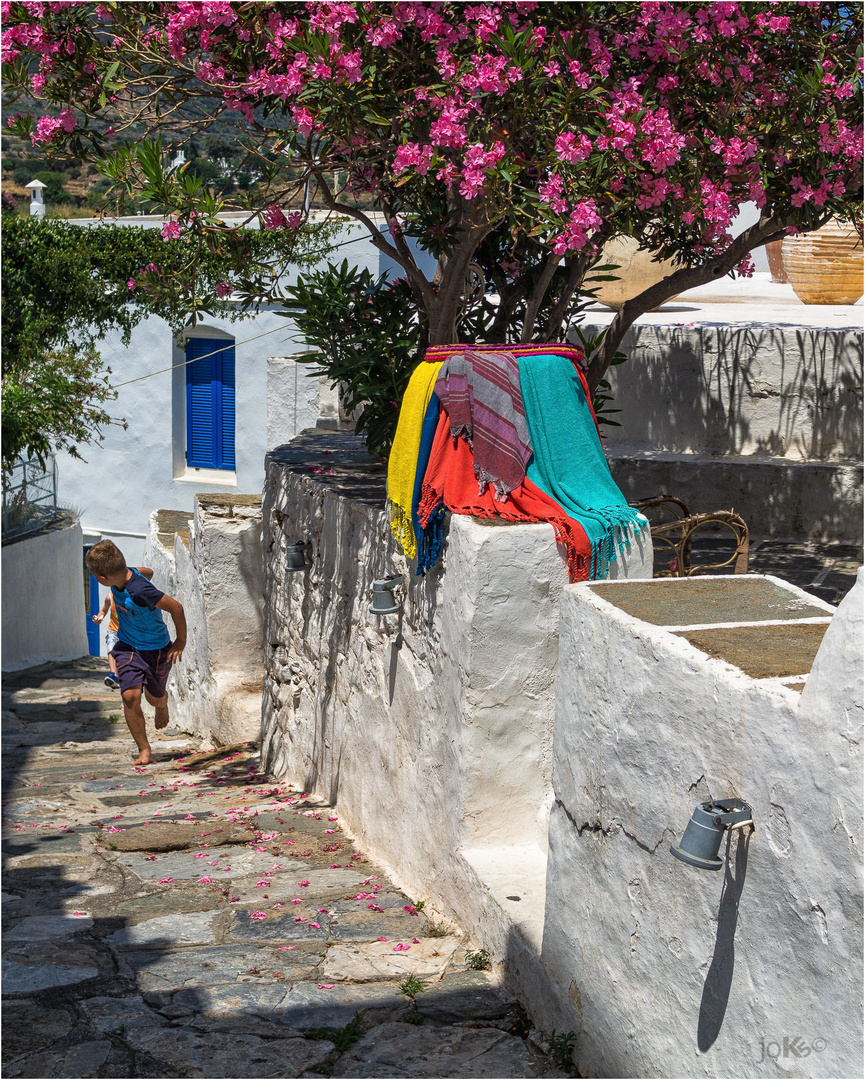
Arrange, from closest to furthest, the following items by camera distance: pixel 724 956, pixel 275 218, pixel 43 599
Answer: pixel 724 956, pixel 275 218, pixel 43 599

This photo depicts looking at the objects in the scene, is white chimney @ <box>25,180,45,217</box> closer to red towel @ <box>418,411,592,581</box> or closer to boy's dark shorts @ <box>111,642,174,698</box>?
boy's dark shorts @ <box>111,642,174,698</box>

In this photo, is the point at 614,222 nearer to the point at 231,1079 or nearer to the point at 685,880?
the point at 685,880

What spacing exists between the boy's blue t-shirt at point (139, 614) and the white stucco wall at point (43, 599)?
283 inches

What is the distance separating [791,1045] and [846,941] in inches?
13.0

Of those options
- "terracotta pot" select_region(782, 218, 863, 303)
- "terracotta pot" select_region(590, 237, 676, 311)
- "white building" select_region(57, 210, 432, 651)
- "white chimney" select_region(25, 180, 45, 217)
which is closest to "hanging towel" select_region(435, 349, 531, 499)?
"terracotta pot" select_region(590, 237, 676, 311)

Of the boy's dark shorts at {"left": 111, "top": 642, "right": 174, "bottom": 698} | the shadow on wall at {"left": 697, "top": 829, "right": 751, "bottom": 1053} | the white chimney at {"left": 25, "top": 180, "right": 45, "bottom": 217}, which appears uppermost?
the white chimney at {"left": 25, "top": 180, "right": 45, "bottom": 217}

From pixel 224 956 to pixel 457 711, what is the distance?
1296 mm

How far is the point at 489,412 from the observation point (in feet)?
15.1

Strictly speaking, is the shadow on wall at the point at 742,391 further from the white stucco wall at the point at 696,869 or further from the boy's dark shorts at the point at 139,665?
the white stucco wall at the point at 696,869

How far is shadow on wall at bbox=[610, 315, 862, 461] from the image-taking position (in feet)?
28.6

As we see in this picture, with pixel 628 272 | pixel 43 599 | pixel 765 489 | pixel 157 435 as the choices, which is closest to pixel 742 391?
pixel 765 489

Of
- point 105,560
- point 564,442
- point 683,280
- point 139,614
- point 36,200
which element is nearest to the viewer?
point 564,442

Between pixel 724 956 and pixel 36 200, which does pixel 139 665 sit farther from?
pixel 36 200

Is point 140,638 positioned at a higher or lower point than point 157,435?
lower
